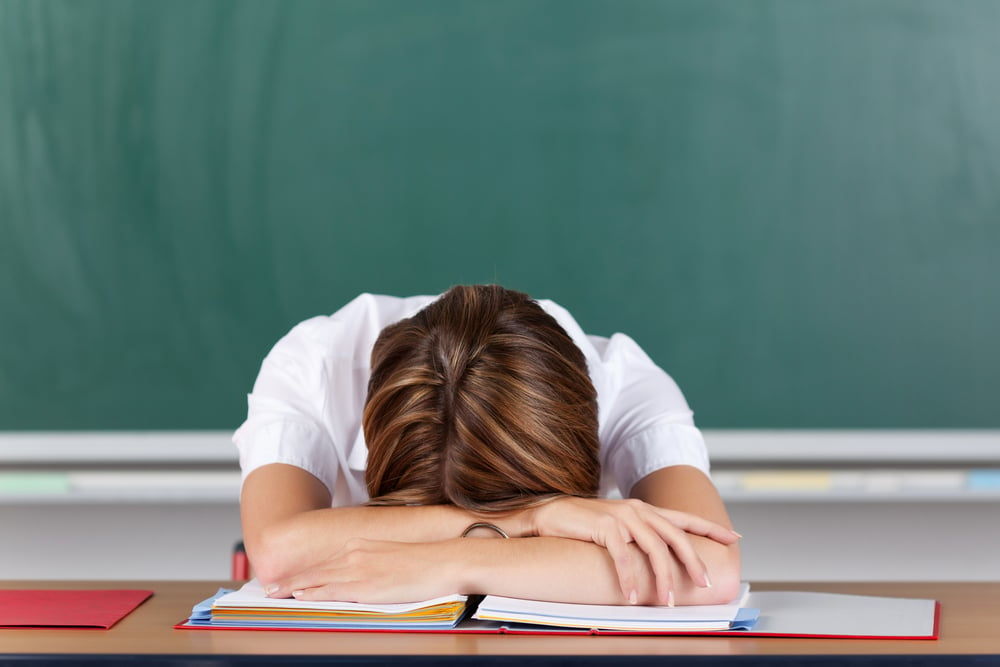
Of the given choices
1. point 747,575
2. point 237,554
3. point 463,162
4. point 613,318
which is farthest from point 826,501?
point 237,554

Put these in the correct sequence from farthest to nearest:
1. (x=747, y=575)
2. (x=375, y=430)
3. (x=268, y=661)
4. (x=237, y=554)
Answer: (x=747, y=575)
(x=237, y=554)
(x=375, y=430)
(x=268, y=661)

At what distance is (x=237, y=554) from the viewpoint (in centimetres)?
172

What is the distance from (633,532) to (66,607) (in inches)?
25.0

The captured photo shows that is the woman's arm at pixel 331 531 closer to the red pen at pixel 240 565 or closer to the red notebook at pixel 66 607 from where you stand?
the red notebook at pixel 66 607

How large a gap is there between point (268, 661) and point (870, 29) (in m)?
1.76

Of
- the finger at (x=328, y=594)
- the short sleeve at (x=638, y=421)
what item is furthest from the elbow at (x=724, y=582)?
the finger at (x=328, y=594)

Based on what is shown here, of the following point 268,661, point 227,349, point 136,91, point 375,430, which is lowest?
point 268,661

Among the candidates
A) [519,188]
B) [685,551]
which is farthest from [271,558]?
[519,188]

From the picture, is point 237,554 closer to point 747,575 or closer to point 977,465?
point 747,575

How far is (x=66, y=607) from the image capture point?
3.51 feet

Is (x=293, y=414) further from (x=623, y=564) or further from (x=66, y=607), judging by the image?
(x=623, y=564)

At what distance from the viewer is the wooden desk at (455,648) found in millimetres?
797

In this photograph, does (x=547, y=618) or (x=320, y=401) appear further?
(x=320, y=401)

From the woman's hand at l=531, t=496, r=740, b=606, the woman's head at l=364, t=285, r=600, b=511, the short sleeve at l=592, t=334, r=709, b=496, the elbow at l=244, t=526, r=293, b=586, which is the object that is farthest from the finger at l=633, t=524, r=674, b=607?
the elbow at l=244, t=526, r=293, b=586
